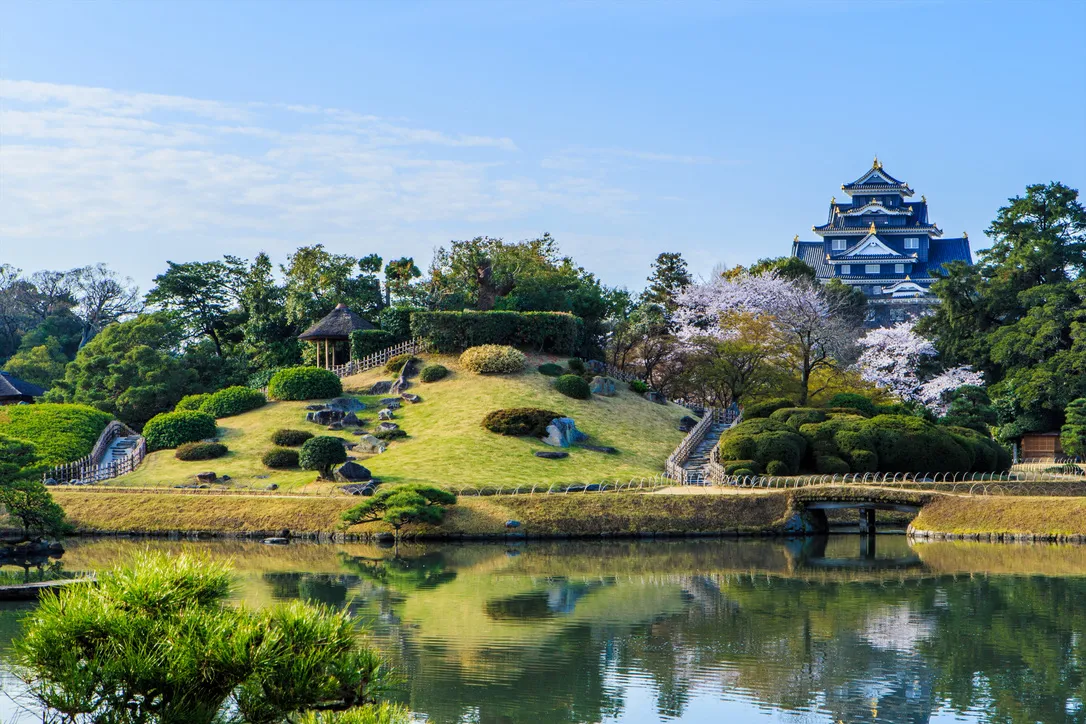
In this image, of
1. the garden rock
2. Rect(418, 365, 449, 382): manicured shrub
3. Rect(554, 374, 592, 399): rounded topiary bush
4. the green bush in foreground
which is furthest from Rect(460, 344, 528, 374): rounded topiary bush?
the green bush in foreground

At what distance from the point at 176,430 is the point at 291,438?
546 centimetres

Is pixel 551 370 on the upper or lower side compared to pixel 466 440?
upper

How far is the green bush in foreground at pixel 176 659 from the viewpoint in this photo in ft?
37.3

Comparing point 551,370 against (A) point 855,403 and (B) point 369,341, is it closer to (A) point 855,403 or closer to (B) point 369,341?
(B) point 369,341

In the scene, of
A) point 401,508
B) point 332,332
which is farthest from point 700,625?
point 332,332

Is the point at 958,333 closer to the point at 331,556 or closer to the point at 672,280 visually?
the point at 672,280

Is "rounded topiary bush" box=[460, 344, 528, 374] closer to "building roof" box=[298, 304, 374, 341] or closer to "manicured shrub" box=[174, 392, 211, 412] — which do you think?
"building roof" box=[298, 304, 374, 341]

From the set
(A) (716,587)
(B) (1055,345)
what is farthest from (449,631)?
(B) (1055,345)

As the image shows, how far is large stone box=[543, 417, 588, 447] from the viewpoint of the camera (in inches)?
2024

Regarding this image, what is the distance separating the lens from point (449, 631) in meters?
25.1

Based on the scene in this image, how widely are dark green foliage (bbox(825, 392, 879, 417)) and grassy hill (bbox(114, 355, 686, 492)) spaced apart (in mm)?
7660

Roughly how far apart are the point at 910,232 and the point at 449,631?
7932 centimetres

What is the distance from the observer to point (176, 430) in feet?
169

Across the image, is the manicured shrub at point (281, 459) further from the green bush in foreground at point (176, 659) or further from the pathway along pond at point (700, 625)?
the green bush in foreground at point (176, 659)
